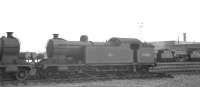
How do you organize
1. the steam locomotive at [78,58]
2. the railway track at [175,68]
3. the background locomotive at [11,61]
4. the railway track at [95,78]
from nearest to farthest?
1. the railway track at [95,78]
2. the background locomotive at [11,61]
3. the steam locomotive at [78,58]
4. the railway track at [175,68]

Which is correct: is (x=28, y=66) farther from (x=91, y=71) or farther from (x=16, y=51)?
(x=91, y=71)

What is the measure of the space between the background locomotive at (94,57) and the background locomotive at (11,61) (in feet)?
3.77

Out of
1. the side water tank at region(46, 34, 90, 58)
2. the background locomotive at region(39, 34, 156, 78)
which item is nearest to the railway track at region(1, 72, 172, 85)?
the background locomotive at region(39, 34, 156, 78)

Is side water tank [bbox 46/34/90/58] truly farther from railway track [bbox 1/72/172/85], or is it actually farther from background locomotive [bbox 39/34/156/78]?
railway track [bbox 1/72/172/85]

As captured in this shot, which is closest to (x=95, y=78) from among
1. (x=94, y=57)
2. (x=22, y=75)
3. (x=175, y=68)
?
(x=94, y=57)

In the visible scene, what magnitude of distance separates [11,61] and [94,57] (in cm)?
516

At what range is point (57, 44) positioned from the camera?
18.7m

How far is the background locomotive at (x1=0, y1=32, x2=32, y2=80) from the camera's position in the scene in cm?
1643

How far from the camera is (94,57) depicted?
63.7 ft

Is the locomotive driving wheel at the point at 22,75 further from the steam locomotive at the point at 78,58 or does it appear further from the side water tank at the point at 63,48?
the side water tank at the point at 63,48

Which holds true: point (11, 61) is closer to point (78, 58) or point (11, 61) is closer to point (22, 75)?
point (22, 75)

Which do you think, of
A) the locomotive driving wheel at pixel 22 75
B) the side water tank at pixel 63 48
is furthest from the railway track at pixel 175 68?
the locomotive driving wheel at pixel 22 75

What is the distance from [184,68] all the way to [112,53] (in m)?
7.56

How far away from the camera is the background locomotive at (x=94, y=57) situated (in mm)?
18422
